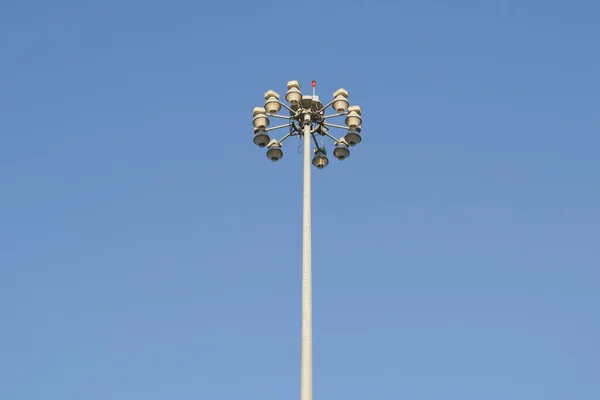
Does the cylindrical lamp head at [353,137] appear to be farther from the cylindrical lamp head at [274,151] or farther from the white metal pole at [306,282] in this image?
the cylindrical lamp head at [274,151]

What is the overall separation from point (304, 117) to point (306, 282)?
4631mm

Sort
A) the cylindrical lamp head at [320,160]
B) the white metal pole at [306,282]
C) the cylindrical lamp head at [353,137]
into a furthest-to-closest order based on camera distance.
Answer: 1. the cylindrical lamp head at [320,160]
2. the cylindrical lamp head at [353,137]
3. the white metal pole at [306,282]

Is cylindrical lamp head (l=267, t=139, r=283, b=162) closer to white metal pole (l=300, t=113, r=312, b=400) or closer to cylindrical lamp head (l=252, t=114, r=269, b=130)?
cylindrical lamp head (l=252, t=114, r=269, b=130)

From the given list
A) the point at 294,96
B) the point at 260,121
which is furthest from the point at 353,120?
the point at 260,121

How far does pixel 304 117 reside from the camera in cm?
2452

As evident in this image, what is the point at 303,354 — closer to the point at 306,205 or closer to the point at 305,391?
the point at 305,391

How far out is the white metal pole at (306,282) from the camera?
20359 mm

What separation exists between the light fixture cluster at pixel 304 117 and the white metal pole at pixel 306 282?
0.26 meters

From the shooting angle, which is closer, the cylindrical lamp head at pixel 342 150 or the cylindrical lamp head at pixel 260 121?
the cylindrical lamp head at pixel 260 121

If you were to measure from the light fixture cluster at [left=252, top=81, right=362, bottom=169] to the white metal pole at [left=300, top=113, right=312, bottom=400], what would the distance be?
0.26 m

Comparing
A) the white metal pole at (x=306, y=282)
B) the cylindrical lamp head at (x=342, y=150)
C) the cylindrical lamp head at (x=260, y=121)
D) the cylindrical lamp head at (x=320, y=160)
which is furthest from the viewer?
the cylindrical lamp head at (x=320, y=160)

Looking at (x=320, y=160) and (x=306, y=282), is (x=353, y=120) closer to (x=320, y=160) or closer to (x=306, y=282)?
(x=320, y=160)

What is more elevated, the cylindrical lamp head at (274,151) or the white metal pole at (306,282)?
the cylindrical lamp head at (274,151)

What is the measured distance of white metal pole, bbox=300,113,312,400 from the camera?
802 inches
